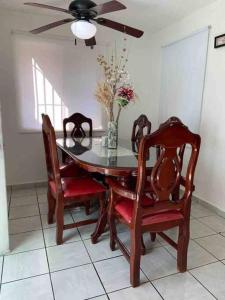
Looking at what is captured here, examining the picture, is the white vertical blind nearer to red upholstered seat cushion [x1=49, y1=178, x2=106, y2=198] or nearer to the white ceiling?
the white ceiling

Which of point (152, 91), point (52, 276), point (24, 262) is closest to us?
point (52, 276)

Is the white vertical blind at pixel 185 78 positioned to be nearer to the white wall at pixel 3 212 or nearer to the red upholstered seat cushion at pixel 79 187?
the red upholstered seat cushion at pixel 79 187

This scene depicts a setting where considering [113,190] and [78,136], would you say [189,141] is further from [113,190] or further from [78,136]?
[78,136]

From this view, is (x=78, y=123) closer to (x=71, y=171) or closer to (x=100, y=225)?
(x=71, y=171)

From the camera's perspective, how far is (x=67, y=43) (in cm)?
321

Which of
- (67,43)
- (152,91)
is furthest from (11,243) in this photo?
(152,91)

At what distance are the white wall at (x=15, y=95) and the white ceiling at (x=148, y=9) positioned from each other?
0.18 metres

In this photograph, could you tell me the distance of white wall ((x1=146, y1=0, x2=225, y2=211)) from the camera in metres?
2.53

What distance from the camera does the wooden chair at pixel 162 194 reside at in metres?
1.33

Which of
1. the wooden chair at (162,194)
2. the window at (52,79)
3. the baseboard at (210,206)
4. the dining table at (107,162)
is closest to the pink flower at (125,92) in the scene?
the dining table at (107,162)

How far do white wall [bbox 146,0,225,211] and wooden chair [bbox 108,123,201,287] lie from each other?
1218 mm

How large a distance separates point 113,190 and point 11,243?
1078mm

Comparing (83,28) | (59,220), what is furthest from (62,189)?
(83,28)

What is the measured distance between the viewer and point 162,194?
1.46m
